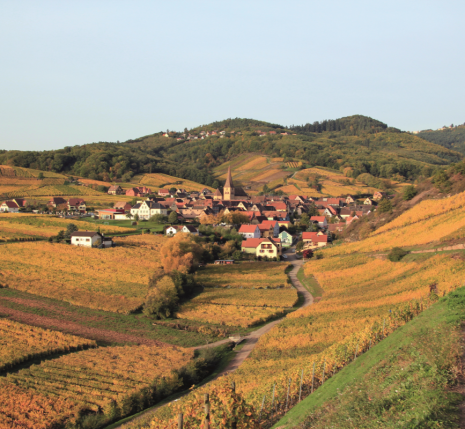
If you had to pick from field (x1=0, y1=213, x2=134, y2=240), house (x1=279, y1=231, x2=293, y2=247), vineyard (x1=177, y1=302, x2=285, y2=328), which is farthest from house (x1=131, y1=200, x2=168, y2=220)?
vineyard (x1=177, y1=302, x2=285, y2=328)

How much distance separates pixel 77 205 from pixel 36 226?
2493cm

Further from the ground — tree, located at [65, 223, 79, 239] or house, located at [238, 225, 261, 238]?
tree, located at [65, 223, 79, 239]

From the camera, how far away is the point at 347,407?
11648 mm

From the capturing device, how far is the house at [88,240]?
56.3 metres

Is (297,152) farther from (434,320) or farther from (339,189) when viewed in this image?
(434,320)

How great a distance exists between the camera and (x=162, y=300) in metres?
36.2

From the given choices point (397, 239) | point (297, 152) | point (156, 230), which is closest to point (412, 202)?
point (397, 239)

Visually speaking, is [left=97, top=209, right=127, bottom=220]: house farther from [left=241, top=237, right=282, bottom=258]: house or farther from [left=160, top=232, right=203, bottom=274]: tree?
[left=160, top=232, right=203, bottom=274]: tree

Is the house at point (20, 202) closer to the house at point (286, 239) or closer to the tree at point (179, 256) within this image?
the tree at point (179, 256)

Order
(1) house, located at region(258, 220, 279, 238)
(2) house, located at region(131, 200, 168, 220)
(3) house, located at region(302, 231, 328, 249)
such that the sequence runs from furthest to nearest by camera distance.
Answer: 1. (2) house, located at region(131, 200, 168, 220)
2. (1) house, located at region(258, 220, 279, 238)
3. (3) house, located at region(302, 231, 328, 249)

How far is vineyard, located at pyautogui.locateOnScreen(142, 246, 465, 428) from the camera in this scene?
17984 millimetres

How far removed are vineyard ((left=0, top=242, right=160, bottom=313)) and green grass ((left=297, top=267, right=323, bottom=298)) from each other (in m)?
16.3

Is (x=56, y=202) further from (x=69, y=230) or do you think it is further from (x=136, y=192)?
(x=69, y=230)

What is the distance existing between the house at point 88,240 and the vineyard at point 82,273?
1562mm
